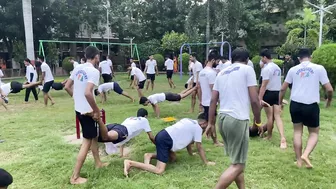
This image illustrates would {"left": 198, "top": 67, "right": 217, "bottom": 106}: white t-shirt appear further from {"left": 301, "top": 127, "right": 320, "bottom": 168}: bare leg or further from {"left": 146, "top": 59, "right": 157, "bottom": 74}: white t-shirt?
{"left": 146, "top": 59, "right": 157, "bottom": 74}: white t-shirt

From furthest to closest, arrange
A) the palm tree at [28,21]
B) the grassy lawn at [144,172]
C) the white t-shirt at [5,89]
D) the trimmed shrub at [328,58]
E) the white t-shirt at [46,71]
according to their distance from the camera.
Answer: the palm tree at [28,21]
the trimmed shrub at [328,58]
the white t-shirt at [46,71]
the white t-shirt at [5,89]
the grassy lawn at [144,172]

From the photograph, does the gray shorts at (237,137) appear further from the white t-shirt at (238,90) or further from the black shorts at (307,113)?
the black shorts at (307,113)

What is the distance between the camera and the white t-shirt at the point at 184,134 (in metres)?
4.41

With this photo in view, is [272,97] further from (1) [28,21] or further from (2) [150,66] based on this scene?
(1) [28,21]

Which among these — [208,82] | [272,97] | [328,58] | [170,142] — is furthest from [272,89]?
[328,58]

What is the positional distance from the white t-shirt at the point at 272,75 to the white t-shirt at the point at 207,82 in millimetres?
853

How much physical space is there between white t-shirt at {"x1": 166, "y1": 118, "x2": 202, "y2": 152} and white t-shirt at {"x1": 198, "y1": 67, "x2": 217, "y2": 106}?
1.03 meters

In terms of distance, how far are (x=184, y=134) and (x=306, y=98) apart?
5.62 ft

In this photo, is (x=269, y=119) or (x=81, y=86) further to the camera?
(x=269, y=119)

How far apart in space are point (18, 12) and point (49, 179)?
883 inches

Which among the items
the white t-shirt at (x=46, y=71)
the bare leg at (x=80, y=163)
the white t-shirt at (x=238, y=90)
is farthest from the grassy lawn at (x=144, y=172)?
the white t-shirt at (x=46, y=71)

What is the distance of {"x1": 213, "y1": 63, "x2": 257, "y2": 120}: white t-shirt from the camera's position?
3.23 meters

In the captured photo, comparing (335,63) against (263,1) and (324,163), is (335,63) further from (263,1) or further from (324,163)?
(263,1)

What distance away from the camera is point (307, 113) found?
437 centimetres
